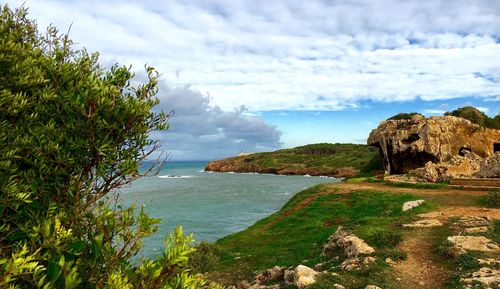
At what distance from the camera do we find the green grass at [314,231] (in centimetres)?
2214

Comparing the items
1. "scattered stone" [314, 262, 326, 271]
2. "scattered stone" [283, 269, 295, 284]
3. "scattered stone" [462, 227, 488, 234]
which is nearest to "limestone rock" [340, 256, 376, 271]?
"scattered stone" [314, 262, 326, 271]

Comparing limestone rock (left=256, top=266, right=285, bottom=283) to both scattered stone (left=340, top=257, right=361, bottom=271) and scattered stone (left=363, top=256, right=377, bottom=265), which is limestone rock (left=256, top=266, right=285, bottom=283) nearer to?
scattered stone (left=340, top=257, right=361, bottom=271)

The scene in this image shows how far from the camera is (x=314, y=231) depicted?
32.0 meters

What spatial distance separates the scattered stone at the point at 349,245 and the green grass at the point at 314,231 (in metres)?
0.64

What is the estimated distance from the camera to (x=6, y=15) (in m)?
6.85

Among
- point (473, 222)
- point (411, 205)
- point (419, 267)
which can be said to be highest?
point (411, 205)

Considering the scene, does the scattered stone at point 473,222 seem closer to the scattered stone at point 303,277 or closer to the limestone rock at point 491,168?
the scattered stone at point 303,277

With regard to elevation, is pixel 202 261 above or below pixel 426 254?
below

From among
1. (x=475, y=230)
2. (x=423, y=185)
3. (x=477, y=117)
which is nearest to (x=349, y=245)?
(x=475, y=230)

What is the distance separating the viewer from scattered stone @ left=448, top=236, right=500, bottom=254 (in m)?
18.2

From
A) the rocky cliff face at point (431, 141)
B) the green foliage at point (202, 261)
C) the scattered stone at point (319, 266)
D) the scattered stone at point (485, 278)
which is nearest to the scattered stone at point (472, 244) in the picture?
the scattered stone at point (485, 278)

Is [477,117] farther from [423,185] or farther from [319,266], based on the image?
[319,266]

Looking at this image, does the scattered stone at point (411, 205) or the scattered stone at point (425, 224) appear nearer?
the scattered stone at point (425, 224)

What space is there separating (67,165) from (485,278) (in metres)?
16.4
